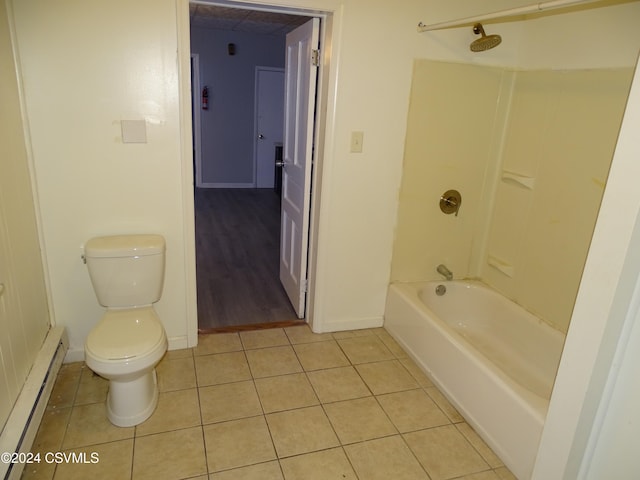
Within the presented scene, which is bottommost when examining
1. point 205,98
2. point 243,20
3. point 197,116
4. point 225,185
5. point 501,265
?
point 225,185

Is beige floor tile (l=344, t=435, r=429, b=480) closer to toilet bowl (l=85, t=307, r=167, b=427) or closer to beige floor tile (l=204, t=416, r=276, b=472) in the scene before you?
beige floor tile (l=204, t=416, r=276, b=472)

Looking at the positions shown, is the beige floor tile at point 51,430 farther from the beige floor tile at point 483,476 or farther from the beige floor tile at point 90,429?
the beige floor tile at point 483,476

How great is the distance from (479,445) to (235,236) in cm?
333

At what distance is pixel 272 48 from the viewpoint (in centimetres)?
671

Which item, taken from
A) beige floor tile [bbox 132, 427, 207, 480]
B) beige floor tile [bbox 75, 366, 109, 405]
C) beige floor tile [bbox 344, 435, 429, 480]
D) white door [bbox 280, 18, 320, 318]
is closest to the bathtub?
beige floor tile [bbox 344, 435, 429, 480]

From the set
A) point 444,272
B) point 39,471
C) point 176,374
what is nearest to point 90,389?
point 176,374

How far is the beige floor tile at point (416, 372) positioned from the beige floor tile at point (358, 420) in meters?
0.32

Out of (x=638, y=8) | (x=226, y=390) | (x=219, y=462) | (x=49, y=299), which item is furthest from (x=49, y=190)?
(x=638, y=8)

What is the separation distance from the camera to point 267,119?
6969 mm

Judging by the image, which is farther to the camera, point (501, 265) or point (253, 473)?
point (501, 265)

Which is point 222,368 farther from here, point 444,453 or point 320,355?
point 444,453

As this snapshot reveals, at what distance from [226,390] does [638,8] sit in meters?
2.65

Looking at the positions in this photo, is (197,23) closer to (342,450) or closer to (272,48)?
(272,48)

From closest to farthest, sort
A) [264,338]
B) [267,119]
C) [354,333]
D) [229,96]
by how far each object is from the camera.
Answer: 1. [264,338]
2. [354,333]
3. [229,96]
4. [267,119]
